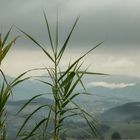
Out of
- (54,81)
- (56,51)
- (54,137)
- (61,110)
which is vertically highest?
(56,51)

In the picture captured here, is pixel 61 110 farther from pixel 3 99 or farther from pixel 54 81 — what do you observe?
pixel 3 99

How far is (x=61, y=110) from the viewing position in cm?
788

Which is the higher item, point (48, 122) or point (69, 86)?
point (69, 86)

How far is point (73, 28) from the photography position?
7684 mm

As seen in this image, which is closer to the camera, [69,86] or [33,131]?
[33,131]

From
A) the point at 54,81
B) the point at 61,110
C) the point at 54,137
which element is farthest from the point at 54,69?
the point at 54,137

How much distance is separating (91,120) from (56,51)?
4.78ft

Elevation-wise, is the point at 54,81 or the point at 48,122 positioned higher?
the point at 54,81

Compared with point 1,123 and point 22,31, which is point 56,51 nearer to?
point 22,31

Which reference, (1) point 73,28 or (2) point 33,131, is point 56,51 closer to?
(1) point 73,28

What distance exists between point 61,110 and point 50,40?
1324 mm

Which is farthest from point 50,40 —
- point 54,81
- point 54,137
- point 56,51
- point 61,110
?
point 54,137

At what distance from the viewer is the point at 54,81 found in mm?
7812

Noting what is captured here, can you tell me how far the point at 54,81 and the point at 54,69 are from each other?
24 centimetres
